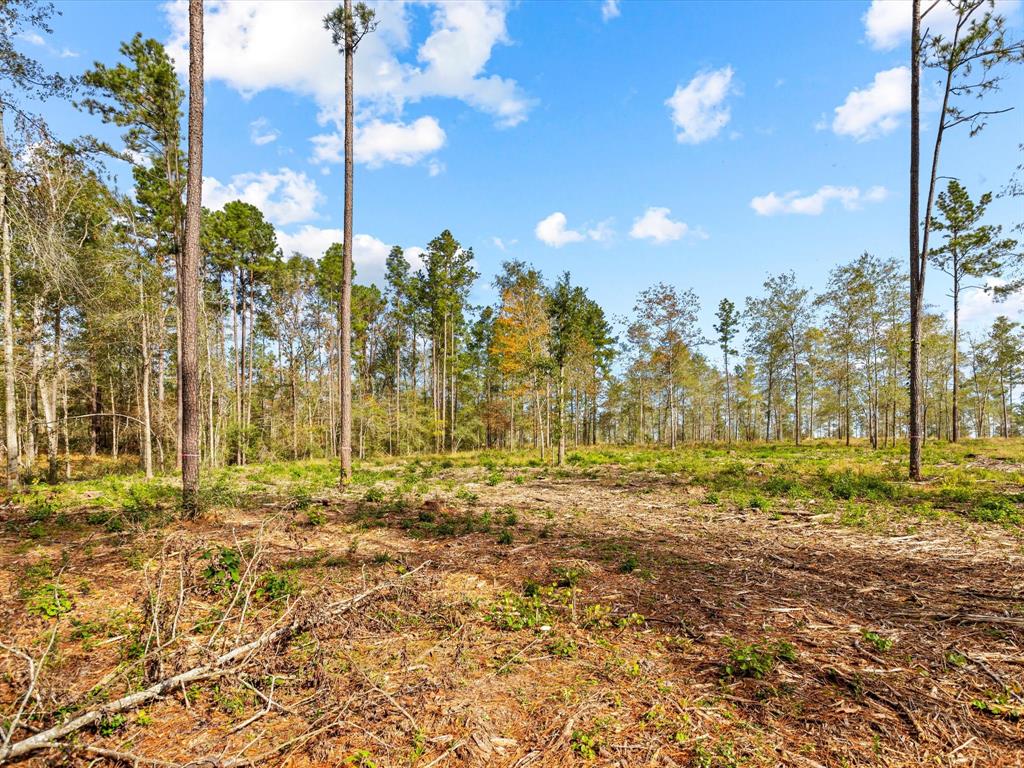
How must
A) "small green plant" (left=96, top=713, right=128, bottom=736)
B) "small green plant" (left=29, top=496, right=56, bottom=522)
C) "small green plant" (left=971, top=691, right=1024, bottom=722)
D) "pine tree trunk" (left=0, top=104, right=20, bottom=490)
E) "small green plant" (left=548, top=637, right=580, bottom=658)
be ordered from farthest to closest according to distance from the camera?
"pine tree trunk" (left=0, top=104, right=20, bottom=490), "small green plant" (left=29, top=496, right=56, bottom=522), "small green plant" (left=548, top=637, right=580, bottom=658), "small green plant" (left=971, top=691, right=1024, bottom=722), "small green plant" (left=96, top=713, right=128, bottom=736)

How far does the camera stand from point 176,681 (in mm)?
3018

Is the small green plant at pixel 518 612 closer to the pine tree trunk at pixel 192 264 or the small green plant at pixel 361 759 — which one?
the small green plant at pixel 361 759

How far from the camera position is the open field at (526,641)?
263 centimetres

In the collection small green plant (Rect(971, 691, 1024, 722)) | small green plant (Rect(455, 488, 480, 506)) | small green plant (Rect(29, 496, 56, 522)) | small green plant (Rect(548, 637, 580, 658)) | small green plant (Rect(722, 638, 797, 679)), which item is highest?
small green plant (Rect(971, 691, 1024, 722))

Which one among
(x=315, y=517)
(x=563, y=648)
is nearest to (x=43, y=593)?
(x=315, y=517)

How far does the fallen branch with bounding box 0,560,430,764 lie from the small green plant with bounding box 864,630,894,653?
15.0 ft

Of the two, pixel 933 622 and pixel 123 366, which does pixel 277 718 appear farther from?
pixel 123 366

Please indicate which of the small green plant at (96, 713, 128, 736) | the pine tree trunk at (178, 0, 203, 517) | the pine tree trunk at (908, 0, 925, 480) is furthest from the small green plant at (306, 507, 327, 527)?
the pine tree trunk at (908, 0, 925, 480)

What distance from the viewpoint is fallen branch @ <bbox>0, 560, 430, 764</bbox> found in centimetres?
232

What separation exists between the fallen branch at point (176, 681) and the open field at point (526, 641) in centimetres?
3

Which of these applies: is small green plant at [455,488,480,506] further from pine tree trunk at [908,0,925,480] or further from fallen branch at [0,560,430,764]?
pine tree trunk at [908,0,925,480]

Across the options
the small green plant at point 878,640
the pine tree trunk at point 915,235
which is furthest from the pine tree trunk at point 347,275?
the pine tree trunk at point 915,235

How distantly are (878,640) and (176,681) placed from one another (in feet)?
18.1

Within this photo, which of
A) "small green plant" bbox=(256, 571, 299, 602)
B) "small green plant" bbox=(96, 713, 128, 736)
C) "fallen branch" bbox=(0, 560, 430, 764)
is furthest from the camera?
"small green plant" bbox=(256, 571, 299, 602)
